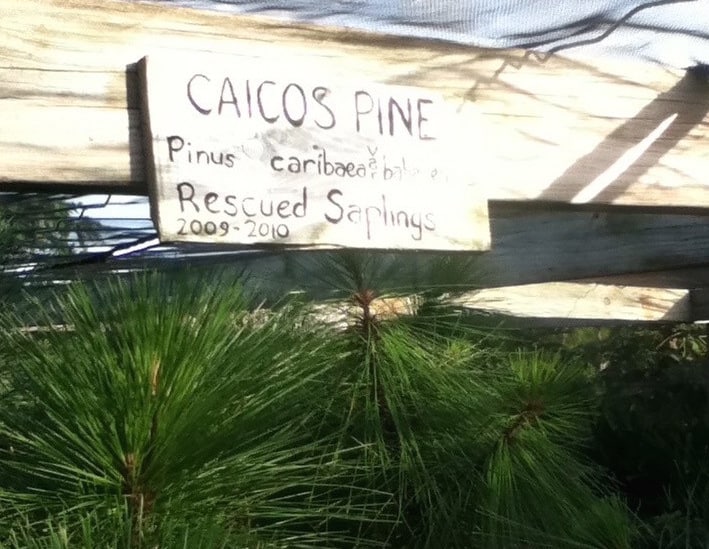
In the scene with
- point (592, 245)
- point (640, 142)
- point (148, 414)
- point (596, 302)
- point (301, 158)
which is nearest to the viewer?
point (148, 414)

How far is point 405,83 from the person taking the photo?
2.84 feet

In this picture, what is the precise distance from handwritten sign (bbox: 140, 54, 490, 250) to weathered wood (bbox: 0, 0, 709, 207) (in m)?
0.02

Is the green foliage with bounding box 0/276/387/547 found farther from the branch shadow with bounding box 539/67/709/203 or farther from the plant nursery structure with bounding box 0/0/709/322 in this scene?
the branch shadow with bounding box 539/67/709/203

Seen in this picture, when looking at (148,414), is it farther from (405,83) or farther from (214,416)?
(405,83)

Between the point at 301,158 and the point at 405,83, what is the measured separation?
0.45 feet

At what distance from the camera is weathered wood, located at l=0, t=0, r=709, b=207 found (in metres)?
0.72

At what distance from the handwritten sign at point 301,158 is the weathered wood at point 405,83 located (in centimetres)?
2

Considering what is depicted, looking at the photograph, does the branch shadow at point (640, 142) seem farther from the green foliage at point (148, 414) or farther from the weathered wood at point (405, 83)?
the green foliage at point (148, 414)

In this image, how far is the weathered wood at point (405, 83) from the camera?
2.37ft

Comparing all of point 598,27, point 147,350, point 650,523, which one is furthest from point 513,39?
point 650,523

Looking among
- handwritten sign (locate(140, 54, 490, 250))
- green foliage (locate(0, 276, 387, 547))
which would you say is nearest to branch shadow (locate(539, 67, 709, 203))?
handwritten sign (locate(140, 54, 490, 250))

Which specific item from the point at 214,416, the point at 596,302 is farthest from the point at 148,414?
the point at 596,302

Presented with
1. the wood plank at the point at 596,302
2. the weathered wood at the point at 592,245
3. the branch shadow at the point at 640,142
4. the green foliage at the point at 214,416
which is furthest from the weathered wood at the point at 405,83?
the wood plank at the point at 596,302

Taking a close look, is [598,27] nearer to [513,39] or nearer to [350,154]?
[513,39]
